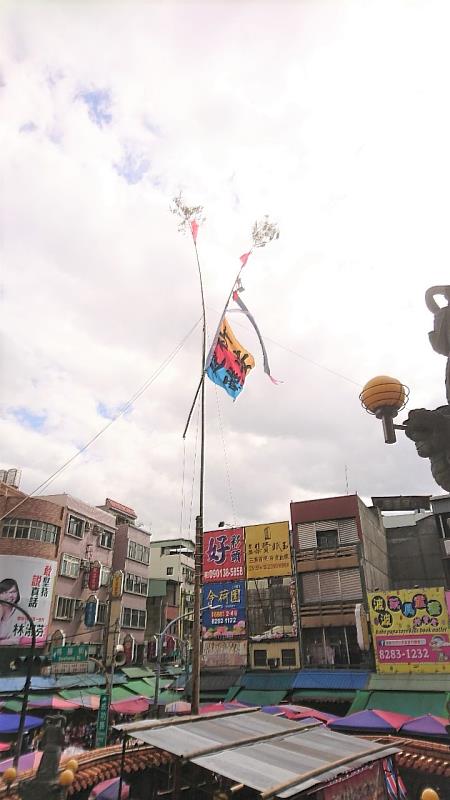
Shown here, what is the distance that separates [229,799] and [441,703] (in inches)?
696

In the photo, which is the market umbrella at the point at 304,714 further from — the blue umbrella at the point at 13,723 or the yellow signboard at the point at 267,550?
the yellow signboard at the point at 267,550

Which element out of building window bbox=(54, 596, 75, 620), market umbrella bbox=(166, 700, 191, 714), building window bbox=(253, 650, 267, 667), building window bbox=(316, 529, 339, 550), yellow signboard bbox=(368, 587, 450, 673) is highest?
building window bbox=(316, 529, 339, 550)

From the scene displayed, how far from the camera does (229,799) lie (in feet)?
29.3

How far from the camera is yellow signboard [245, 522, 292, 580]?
107 ft

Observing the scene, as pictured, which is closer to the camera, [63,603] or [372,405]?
[372,405]

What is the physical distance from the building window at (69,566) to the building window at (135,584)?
655 cm

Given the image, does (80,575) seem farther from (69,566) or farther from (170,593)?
(170,593)

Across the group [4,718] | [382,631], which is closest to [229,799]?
[4,718]

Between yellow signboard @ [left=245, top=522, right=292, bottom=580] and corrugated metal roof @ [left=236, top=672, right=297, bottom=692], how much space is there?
19.0ft

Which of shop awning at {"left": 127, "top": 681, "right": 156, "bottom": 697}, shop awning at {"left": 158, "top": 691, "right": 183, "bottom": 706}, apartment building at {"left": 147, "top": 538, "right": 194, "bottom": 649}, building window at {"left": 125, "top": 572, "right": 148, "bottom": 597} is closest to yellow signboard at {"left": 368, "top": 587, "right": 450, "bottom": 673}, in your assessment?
shop awning at {"left": 158, "top": 691, "right": 183, "bottom": 706}

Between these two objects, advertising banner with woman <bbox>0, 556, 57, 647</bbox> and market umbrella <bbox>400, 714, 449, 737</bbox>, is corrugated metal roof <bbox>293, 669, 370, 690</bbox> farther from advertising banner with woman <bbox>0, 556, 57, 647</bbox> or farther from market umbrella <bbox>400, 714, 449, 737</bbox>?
advertising banner with woman <bbox>0, 556, 57, 647</bbox>

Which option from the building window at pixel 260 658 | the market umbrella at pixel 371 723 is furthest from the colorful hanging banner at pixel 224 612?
the market umbrella at pixel 371 723

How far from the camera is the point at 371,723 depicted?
61.0ft

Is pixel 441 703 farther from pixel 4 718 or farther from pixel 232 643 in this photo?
pixel 4 718
